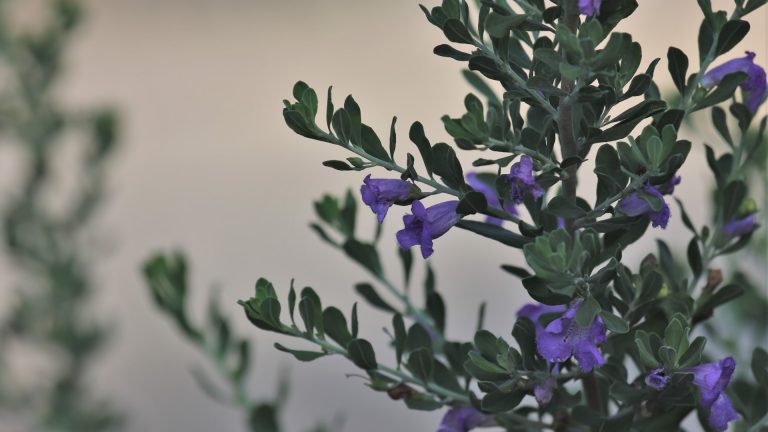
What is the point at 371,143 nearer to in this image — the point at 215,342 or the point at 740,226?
the point at 740,226

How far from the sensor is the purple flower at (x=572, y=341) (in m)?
0.33

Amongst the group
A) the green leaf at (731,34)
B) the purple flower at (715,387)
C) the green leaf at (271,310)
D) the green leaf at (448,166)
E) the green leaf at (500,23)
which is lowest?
the purple flower at (715,387)

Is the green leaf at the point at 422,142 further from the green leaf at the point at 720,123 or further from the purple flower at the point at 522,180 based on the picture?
the green leaf at the point at 720,123

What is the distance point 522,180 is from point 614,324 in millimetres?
62

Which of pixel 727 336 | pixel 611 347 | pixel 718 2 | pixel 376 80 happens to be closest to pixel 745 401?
pixel 611 347

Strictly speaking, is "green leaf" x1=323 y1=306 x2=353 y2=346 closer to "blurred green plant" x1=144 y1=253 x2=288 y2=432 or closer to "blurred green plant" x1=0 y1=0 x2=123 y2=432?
"blurred green plant" x1=144 y1=253 x2=288 y2=432

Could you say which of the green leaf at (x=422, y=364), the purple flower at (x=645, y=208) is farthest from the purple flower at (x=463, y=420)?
the purple flower at (x=645, y=208)

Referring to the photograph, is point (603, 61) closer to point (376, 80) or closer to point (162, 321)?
point (376, 80)

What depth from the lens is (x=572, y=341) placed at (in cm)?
33

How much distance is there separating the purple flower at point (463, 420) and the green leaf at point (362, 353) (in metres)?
0.04

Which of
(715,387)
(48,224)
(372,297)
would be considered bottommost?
(715,387)

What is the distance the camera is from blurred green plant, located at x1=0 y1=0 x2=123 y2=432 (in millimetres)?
1367

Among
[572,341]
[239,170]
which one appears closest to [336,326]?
[572,341]

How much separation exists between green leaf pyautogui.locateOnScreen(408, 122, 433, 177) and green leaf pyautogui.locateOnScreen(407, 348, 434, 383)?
0.09 metres
